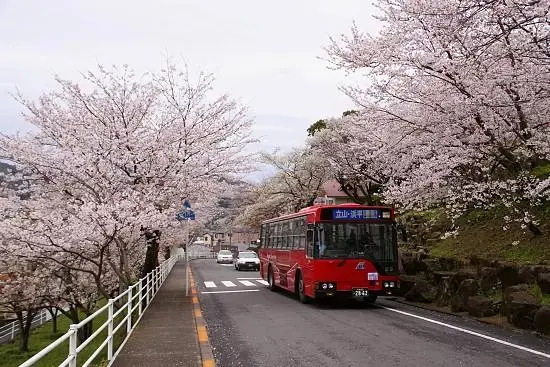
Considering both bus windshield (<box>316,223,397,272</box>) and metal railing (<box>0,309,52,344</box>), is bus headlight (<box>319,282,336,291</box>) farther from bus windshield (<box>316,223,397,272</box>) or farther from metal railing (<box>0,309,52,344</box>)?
metal railing (<box>0,309,52,344</box>)

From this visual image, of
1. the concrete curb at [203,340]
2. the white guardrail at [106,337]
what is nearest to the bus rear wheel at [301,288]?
the concrete curb at [203,340]

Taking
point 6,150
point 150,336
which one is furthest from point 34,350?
point 150,336

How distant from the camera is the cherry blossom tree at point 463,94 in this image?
388 inches

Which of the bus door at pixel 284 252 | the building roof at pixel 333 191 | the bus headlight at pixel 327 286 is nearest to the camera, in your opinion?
the bus headlight at pixel 327 286

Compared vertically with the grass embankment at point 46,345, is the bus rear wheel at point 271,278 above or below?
above

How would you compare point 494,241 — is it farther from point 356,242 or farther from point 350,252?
point 350,252

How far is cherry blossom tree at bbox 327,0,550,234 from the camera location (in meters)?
9.84

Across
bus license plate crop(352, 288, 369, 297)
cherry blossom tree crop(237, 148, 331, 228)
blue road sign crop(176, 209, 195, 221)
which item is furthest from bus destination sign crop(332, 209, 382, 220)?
cherry blossom tree crop(237, 148, 331, 228)

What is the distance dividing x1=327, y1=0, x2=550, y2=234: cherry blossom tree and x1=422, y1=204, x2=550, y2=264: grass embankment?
56 centimetres

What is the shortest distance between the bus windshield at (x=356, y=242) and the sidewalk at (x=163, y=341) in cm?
392

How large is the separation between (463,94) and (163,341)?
27.2 ft

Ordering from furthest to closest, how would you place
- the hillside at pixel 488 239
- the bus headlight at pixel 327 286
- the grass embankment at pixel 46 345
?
the grass embankment at pixel 46 345, the hillside at pixel 488 239, the bus headlight at pixel 327 286

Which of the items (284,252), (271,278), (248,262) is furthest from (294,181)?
(284,252)

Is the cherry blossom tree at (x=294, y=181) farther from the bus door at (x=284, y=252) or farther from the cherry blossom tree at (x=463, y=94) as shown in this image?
the cherry blossom tree at (x=463, y=94)
